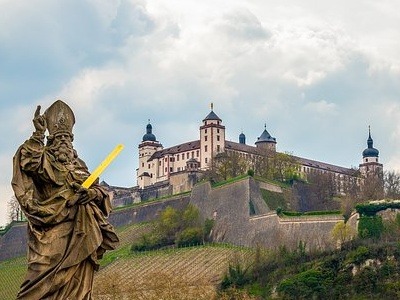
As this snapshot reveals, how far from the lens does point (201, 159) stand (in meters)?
105

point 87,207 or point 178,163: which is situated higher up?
point 178,163

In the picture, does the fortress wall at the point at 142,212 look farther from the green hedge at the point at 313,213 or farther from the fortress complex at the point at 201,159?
the green hedge at the point at 313,213

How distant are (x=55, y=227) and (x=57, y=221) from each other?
0.19ft

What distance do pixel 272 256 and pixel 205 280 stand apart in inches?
204

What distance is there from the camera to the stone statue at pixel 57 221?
7.60m

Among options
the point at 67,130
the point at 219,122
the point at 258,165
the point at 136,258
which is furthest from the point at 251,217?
the point at 67,130

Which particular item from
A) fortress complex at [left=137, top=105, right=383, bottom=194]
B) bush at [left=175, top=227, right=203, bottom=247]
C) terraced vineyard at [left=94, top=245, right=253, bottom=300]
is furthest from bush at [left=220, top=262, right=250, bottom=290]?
fortress complex at [left=137, top=105, right=383, bottom=194]


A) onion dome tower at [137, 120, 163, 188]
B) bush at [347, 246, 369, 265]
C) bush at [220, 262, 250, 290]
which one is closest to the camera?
bush at [347, 246, 369, 265]

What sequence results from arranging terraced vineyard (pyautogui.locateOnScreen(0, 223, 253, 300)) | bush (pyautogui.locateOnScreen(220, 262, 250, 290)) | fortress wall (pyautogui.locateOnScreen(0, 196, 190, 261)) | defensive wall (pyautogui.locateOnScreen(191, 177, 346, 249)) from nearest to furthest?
terraced vineyard (pyautogui.locateOnScreen(0, 223, 253, 300)), bush (pyautogui.locateOnScreen(220, 262, 250, 290)), defensive wall (pyautogui.locateOnScreen(191, 177, 346, 249)), fortress wall (pyautogui.locateOnScreen(0, 196, 190, 261))

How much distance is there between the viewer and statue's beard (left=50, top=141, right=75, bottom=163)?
7.98 metres

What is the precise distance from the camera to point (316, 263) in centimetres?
5944

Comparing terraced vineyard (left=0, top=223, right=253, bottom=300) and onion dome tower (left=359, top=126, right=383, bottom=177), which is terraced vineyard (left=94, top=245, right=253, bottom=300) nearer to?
terraced vineyard (left=0, top=223, right=253, bottom=300)

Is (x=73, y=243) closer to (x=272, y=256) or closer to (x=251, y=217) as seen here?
(x=272, y=256)

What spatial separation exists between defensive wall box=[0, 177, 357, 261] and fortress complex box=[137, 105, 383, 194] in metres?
6.06
